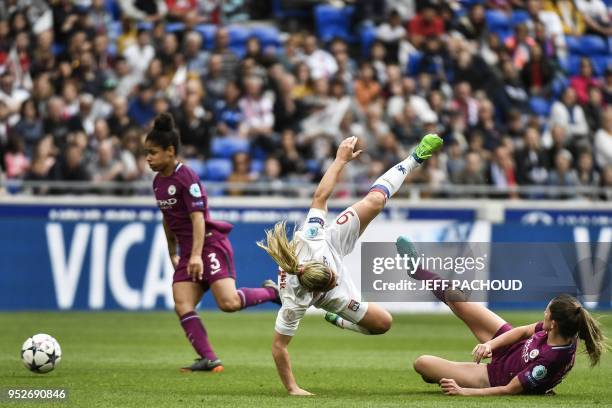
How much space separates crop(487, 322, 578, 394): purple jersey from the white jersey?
1.13m

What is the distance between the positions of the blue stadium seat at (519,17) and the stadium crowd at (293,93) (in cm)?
5

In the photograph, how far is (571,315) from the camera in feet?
28.7

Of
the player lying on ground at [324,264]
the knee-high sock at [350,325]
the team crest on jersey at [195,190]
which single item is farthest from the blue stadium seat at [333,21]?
the knee-high sock at [350,325]

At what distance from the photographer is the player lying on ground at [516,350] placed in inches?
347

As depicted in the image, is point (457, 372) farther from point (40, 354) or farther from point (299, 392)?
point (40, 354)

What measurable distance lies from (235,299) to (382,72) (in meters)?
11.5

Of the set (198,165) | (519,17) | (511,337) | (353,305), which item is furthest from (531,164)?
(511,337)

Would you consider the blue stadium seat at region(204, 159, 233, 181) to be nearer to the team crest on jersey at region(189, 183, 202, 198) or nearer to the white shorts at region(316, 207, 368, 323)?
the team crest on jersey at region(189, 183, 202, 198)

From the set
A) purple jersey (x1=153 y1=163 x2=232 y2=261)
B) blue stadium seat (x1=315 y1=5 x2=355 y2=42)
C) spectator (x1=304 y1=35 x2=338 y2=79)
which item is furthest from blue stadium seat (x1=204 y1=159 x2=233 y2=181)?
purple jersey (x1=153 y1=163 x2=232 y2=261)

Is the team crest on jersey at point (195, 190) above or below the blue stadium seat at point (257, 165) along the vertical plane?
above

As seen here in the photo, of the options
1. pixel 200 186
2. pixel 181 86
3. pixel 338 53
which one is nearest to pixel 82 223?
pixel 181 86

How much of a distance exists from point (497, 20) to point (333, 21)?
10.9 ft

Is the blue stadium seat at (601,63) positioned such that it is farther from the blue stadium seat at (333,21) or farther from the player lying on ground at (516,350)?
the player lying on ground at (516,350)

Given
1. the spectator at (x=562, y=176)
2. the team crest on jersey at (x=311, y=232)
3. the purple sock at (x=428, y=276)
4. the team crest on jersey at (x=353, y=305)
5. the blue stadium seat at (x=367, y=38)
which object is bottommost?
the spectator at (x=562, y=176)
